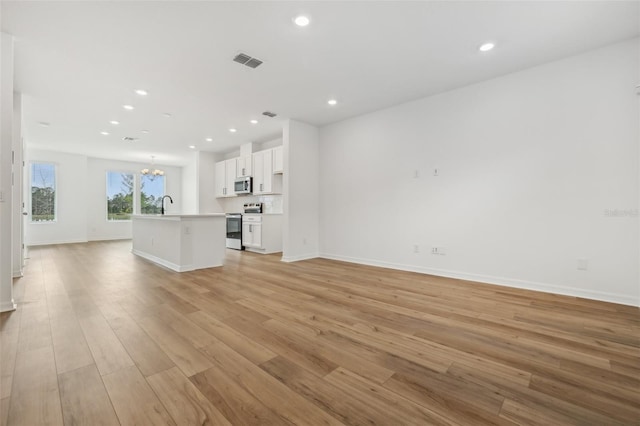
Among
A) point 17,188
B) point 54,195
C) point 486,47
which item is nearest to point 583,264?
point 486,47

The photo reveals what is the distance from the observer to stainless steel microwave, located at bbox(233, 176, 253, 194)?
671cm

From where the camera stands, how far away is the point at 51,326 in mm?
2244

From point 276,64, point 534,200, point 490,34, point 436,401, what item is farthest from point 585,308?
point 276,64

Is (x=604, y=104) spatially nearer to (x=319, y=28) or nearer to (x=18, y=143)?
(x=319, y=28)

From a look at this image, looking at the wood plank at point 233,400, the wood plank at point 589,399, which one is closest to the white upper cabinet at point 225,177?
the wood plank at point 233,400

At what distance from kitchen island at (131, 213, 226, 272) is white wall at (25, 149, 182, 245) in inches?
196

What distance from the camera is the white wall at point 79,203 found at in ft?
24.8

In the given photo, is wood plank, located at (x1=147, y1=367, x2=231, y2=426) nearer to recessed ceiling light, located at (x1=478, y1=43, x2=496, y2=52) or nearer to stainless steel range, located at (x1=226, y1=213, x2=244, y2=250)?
recessed ceiling light, located at (x1=478, y1=43, x2=496, y2=52)

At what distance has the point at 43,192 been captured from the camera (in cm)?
759

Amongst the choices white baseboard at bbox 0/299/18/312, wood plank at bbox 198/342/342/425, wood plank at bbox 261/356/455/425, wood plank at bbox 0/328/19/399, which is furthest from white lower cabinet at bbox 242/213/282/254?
wood plank at bbox 261/356/455/425

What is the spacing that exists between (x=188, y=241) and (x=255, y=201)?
307 cm

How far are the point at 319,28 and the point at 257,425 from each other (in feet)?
10.1

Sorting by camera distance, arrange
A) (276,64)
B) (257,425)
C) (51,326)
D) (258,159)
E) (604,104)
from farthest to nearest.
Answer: (258,159) → (276,64) → (604,104) → (51,326) → (257,425)

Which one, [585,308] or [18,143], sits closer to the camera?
[585,308]
